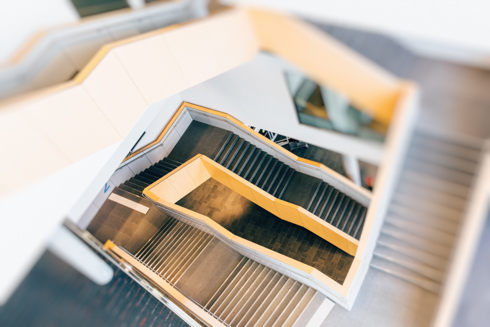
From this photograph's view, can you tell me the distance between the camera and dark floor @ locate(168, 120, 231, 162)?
12.2 m

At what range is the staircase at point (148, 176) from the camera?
37.5ft

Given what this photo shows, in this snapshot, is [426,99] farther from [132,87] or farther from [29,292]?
[29,292]

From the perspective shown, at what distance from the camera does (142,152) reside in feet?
38.4

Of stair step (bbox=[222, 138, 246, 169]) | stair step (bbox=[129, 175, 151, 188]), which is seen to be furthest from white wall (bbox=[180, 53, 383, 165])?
stair step (bbox=[129, 175, 151, 188])

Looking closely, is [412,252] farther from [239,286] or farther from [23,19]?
[23,19]

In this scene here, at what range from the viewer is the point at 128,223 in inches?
441

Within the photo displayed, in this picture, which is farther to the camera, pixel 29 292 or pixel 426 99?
pixel 426 99

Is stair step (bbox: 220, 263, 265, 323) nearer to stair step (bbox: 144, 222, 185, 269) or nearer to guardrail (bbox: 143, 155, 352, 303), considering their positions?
guardrail (bbox: 143, 155, 352, 303)

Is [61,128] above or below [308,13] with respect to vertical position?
below

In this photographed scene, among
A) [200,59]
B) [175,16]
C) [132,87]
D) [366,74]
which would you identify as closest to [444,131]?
[366,74]

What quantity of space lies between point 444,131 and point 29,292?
6.91 meters

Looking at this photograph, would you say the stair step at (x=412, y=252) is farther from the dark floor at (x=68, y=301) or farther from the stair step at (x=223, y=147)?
the stair step at (x=223, y=147)

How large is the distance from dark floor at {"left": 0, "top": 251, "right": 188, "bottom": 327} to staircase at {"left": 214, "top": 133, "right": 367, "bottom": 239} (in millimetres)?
5701

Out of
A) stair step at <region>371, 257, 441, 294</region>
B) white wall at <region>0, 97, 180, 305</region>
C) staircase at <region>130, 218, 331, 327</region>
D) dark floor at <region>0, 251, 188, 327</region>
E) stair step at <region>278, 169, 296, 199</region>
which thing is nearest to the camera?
white wall at <region>0, 97, 180, 305</region>
